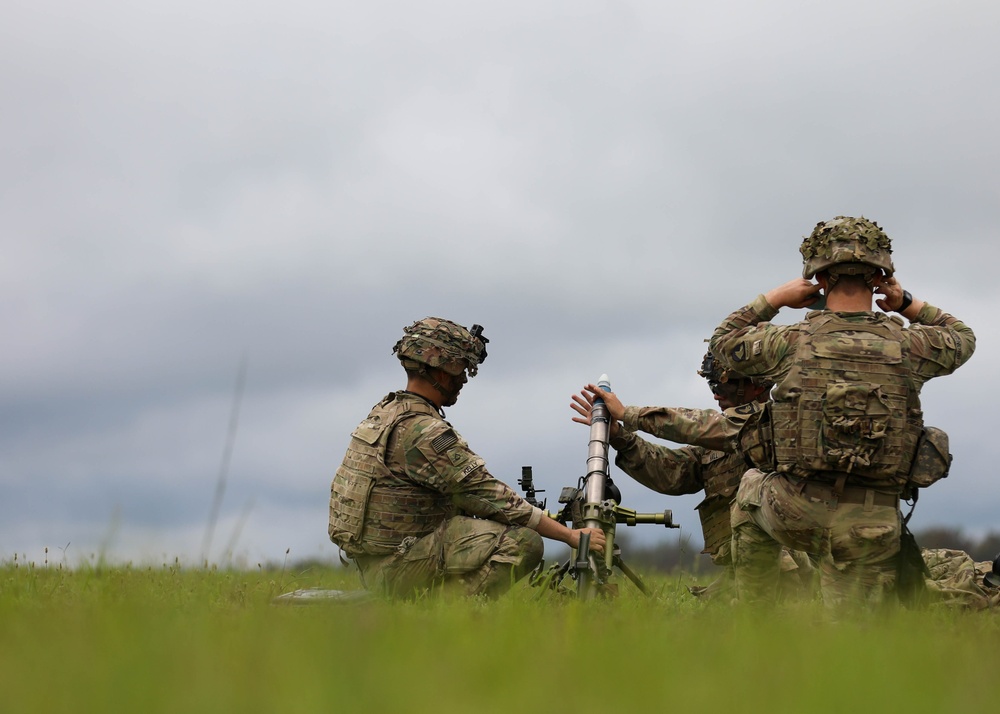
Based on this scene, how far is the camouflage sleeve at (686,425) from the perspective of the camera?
892 cm

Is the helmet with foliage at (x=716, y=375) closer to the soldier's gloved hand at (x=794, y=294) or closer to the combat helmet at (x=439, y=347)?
the soldier's gloved hand at (x=794, y=294)

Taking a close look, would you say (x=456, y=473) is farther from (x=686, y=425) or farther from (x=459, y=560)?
(x=686, y=425)

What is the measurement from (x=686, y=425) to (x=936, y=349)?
222 centimetres

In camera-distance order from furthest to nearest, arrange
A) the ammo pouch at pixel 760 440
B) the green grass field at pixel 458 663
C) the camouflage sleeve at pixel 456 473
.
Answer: the camouflage sleeve at pixel 456 473 < the ammo pouch at pixel 760 440 < the green grass field at pixel 458 663

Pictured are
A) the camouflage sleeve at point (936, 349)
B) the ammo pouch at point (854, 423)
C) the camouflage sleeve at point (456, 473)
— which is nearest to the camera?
the ammo pouch at point (854, 423)

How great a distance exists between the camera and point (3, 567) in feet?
31.8

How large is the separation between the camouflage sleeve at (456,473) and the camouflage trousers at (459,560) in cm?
18

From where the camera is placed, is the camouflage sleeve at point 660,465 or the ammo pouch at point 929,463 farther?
the camouflage sleeve at point 660,465

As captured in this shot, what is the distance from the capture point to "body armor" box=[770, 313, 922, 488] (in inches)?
283

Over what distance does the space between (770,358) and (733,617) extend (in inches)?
91.6

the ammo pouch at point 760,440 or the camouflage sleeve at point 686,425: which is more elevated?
the camouflage sleeve at point 686,425

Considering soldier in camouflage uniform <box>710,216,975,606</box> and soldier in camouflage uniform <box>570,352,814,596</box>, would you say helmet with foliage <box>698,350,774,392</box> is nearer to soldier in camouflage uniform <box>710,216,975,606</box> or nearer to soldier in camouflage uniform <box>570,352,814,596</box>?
soldier in camouflage uniform <box>570,352,814,596</box>

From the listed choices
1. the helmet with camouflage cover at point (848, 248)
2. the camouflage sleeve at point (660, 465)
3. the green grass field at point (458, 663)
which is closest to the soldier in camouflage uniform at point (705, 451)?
the camouflage sleeve at point (660, 465)

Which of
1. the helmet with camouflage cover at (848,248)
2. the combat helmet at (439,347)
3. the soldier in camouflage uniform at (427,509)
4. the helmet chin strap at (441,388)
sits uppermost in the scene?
the helmet with camouflage cover at (848,248)
